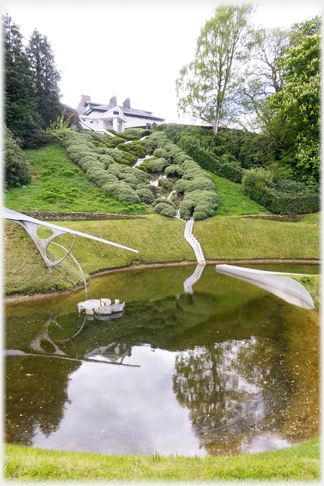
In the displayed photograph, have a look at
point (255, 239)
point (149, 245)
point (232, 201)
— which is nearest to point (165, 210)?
Result: point (149, 245)

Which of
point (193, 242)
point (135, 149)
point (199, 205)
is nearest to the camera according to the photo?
point (193, 242)

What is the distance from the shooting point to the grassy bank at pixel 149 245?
15070mm

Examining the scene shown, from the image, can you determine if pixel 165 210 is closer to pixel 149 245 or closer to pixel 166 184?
pixel 149 245

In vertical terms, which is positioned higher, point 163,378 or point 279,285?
point 279,285

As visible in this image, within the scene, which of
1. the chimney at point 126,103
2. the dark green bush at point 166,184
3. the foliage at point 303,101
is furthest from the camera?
the chimney at point 126,103

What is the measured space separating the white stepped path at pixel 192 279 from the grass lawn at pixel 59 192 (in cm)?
976

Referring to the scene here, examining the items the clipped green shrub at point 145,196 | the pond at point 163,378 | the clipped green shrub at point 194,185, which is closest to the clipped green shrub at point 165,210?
the clipped green shrub at point 145,196

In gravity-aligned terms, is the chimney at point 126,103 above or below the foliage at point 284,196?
above

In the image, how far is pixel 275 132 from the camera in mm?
38812

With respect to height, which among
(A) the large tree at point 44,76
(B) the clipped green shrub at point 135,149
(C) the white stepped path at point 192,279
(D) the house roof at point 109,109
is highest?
(D) the house roof at point 109,109

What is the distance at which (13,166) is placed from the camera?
95.0ft

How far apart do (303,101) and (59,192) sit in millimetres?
27551

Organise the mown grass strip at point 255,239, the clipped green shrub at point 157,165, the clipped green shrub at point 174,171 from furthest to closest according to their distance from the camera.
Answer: the clipped green shrub at point 157,165
the clipped green shrub at point 174,171
the mown grass strip at point 255,239

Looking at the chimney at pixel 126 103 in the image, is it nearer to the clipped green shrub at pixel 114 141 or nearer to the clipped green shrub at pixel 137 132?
the clipped green shrub at pixel 137 132
